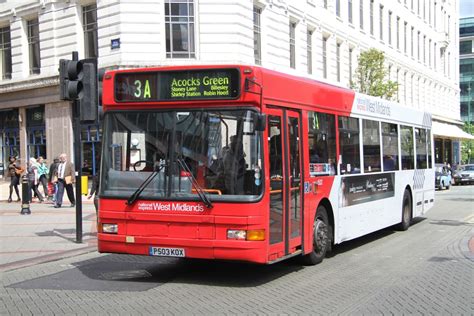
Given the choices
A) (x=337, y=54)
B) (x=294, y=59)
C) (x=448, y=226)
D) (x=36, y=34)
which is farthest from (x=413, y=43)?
(x=448, y=226)

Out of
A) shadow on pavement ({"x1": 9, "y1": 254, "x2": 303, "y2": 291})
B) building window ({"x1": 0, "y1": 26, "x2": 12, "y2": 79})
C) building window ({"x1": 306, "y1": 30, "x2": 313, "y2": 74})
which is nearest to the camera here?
shadow on pavement ({"x1": 9, "y1": 254, "x2": 303, "y2": 291})

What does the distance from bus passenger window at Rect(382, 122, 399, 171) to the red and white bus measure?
331cm

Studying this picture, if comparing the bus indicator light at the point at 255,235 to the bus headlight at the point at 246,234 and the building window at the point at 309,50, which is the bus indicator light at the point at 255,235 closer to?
A: the bus headlight at the point at 246,234

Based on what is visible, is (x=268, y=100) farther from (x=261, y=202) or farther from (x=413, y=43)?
(x=413, y=43)

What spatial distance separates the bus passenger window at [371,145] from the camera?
1077 centimetres

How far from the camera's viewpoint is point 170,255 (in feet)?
24.2

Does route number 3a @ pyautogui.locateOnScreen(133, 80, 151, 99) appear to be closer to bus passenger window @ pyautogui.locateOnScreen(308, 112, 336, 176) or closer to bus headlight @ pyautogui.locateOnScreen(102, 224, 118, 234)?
bus headlight @ pyautogui.locateOnScreen(102, 224, 118, 234)

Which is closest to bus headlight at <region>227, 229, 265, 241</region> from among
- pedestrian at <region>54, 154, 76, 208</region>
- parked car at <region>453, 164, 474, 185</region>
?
pedestrian at <region>54, 154, 76, 208</region>

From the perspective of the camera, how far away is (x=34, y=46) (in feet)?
101

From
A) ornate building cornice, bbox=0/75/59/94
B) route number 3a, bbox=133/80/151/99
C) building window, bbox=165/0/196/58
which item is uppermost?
building window, bbox=165/0/196/58

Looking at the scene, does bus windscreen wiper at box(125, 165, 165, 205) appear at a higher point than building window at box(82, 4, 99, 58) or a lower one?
lower

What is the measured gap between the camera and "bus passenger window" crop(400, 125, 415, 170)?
42.5ft

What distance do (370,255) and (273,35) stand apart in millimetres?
20621

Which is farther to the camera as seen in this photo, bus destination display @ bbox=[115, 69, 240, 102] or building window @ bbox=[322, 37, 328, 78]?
building window @ bbox=[322, 37, 328, 78]
